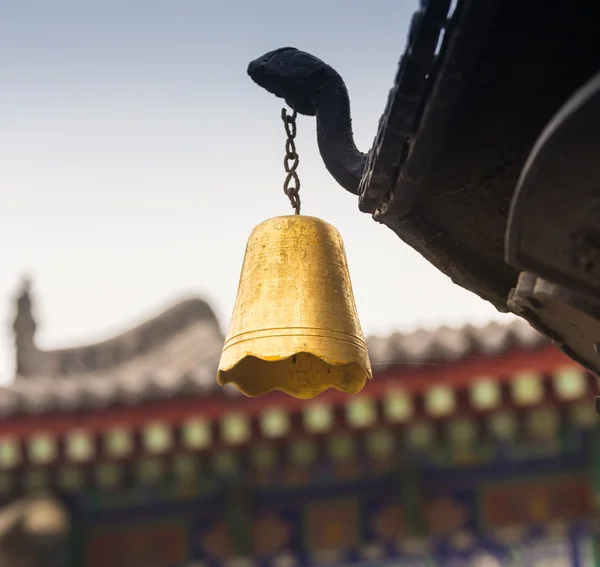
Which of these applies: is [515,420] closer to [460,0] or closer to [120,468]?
[120,468]

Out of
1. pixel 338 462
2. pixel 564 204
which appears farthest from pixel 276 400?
pixel 564 204

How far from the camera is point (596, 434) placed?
4.16m

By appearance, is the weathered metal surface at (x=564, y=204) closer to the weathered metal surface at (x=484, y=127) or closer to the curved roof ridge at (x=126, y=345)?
the weathered metal surface at (x=484, y=127)

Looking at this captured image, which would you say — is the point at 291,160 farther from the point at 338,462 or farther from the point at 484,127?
the point at 338,462

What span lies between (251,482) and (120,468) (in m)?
0.71

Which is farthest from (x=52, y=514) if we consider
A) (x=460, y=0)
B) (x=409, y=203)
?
(x=460, y=0)

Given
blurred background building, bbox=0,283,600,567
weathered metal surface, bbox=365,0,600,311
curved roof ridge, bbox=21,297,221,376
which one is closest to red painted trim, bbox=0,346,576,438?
blurred background building, bbox=0,283,600,567

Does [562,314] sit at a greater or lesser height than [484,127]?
lesser

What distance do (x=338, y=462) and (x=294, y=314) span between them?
9.53 feet

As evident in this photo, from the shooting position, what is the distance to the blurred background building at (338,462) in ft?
13.1

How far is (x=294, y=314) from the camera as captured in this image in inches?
64.9

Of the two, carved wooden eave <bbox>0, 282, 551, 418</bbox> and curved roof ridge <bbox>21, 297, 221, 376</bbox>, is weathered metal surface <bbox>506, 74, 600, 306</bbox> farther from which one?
curved roof ridge <bbox>21, 297, 221, 376</bbox>

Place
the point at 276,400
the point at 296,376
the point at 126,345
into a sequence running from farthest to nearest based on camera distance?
the point at 126,345 → the point at 276,400 → the point at 296,376

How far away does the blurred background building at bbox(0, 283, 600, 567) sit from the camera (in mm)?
3988
